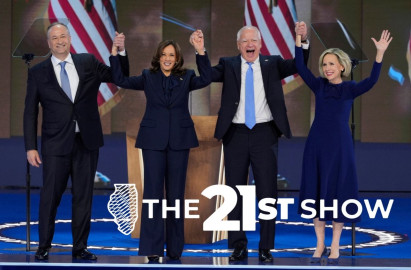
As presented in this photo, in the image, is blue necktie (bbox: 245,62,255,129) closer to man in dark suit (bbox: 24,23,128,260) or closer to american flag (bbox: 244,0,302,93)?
man in dark suit (bbox: 24,23,128,260)

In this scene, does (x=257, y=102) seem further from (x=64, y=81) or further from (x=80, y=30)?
(x=80, y=30)

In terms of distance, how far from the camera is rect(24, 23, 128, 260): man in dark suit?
18.5 feet

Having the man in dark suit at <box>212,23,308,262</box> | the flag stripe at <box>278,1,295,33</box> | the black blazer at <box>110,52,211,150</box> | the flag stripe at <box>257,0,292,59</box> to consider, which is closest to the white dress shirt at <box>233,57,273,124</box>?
the man in dark suit at <box>212,23,308,262</box>

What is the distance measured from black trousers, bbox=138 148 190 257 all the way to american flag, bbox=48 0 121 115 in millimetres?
6243

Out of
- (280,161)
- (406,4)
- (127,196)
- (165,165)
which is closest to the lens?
(165,165)

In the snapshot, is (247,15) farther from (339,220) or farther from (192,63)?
(339,220)

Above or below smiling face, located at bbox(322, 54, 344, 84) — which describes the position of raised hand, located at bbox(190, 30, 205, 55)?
above

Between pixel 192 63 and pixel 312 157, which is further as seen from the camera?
pixel 192 63

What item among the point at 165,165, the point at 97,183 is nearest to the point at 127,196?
the point at 165,165

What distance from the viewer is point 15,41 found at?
1191cm

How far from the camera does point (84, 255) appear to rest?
565 cm

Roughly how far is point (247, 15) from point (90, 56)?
6299 millimetres

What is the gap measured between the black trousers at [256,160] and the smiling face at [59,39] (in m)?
1.17

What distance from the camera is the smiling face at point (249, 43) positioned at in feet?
18.5
